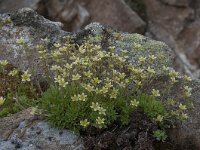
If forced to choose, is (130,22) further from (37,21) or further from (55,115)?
(55,115)

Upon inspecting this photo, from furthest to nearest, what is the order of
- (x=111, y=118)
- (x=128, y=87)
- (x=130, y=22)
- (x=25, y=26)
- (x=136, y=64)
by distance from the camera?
(x=130, y=22) < (x=25, y=26) < (x=136, y=64) < (x=128, y=87) < (x=111, y=118)

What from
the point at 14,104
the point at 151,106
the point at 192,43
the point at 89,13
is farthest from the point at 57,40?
the point at 192,43

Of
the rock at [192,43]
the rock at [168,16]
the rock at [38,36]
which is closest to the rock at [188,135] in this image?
the rock at [38,36]

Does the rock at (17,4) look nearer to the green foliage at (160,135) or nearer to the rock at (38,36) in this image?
the rock at (38,36)

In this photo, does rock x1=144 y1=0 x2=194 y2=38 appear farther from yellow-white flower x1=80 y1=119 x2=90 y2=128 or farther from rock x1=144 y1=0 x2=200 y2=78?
yellow-white flower x1=80 y1=119 x2=90 y2=128

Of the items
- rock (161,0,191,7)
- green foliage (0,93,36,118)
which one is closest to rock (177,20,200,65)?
rock (161,0,191,7)

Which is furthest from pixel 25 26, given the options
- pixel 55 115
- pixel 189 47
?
pixel 189 47
